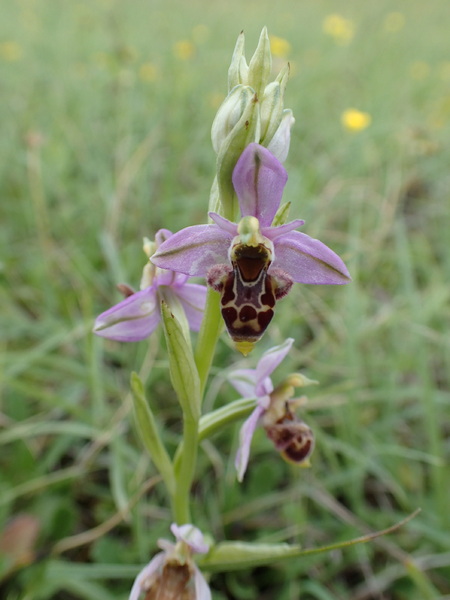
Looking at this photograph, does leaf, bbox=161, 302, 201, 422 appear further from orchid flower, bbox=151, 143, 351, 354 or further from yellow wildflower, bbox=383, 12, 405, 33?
yellow wildflower, bbox=383, 12, 405, 33

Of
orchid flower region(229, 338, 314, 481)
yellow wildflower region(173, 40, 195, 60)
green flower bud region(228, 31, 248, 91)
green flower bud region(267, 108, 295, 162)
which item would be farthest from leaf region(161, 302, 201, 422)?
yellow wildflower region(173, 40, 195, 60)

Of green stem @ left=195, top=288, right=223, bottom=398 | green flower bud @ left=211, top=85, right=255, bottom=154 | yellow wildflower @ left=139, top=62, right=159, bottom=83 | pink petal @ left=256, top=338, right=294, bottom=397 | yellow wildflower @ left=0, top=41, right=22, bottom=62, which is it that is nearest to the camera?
green flower bud @ left=211, top=85, right=255, bottom=154

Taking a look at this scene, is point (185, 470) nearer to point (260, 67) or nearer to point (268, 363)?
point (268, 363)

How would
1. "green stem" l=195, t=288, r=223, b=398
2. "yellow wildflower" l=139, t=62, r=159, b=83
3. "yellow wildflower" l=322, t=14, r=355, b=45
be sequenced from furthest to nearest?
"yellow wildflower" l=322, t=14, r=355, b=45, "yellow wildflower" l=139, t=62, r=159, b=83, "green stem" l=195, t=288, r=223, b=398

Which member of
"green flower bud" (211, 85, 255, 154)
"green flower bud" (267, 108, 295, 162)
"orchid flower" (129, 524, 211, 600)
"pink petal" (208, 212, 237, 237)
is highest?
"green flower bud" (211, 85, 255, 154)

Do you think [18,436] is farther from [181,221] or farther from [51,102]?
[51,102]

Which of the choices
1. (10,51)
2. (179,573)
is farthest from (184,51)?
(179,573)
